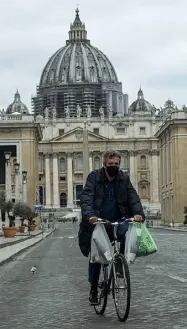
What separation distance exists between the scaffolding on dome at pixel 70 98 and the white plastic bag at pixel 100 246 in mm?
156576

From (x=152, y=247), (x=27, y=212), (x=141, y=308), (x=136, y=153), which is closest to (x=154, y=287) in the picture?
(x=141, y=308)

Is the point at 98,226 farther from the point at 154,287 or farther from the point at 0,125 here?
the point at 0,125

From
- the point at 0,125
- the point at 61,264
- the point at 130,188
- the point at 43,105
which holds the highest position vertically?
the point at 43,105

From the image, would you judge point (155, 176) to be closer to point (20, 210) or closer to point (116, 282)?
point (20, 210)

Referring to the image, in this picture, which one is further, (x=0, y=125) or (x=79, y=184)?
(x=79, y=184)

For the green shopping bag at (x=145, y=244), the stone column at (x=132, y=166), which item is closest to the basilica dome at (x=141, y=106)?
the stone column at (x=132, y=166)

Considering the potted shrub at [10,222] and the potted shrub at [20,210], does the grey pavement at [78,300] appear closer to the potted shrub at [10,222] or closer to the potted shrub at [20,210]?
the potted shrub at [10,222]

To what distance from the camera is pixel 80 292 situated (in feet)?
41.0

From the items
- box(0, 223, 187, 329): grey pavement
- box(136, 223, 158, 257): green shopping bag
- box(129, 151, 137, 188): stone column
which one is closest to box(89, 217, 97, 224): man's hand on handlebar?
box(136, 223, 158, 257): green shopping bag

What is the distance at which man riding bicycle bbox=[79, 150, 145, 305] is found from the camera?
9.54m

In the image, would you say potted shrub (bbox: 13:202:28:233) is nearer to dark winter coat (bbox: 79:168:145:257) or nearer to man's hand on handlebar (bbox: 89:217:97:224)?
dark winter coat (bbox: 79:168:145:257)

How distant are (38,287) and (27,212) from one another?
4559cm

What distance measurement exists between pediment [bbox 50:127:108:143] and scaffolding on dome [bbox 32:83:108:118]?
16325 millimetres

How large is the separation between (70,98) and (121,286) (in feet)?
526
